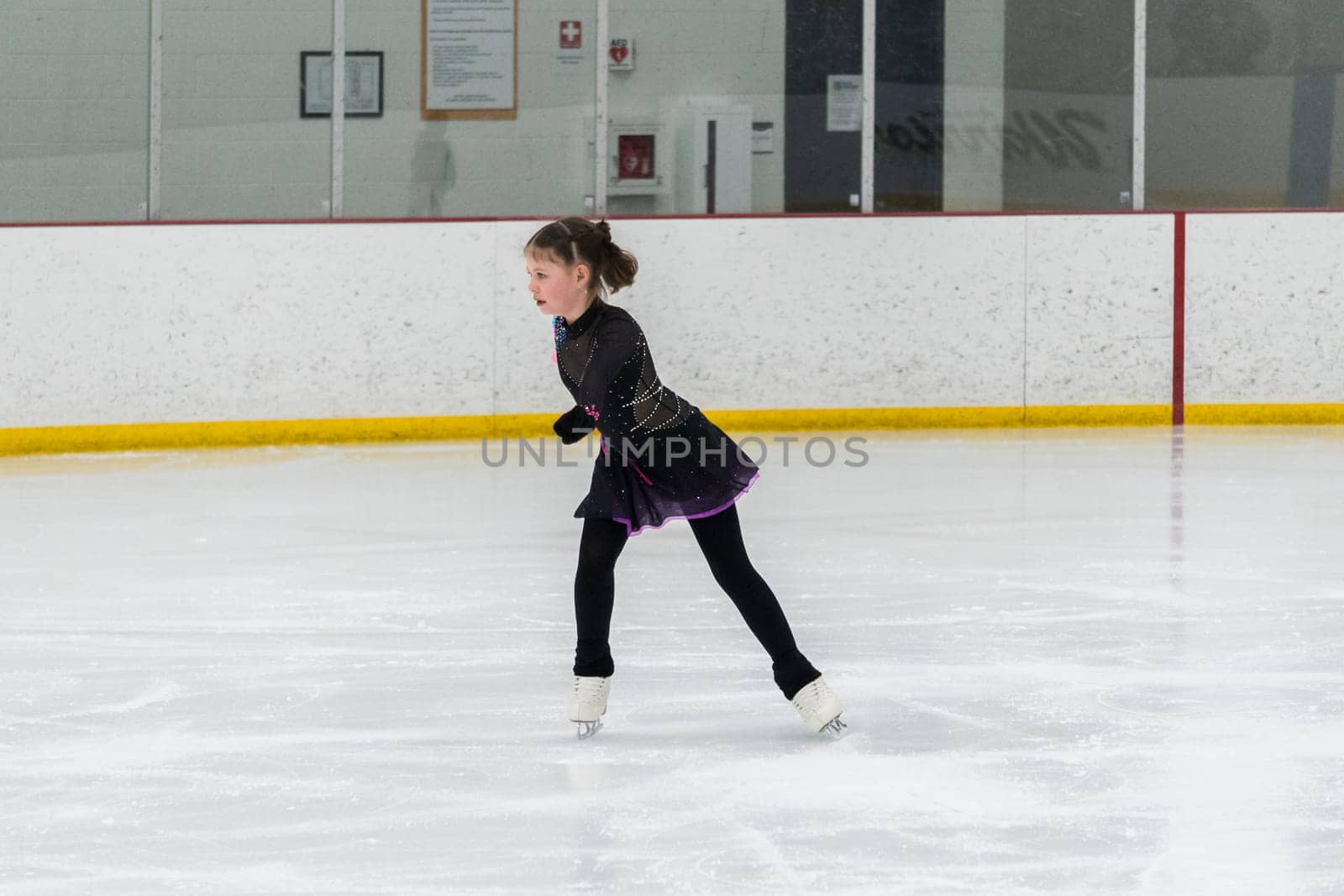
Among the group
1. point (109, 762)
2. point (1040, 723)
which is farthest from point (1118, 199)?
point (109, 762)

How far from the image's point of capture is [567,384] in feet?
11.6

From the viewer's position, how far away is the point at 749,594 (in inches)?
138

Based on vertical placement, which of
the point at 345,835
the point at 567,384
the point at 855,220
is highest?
the point at 855,220

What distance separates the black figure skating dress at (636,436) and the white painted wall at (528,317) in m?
4.99

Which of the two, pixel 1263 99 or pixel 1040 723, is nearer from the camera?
pixel 1040 723

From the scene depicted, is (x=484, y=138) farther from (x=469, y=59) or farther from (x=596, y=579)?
(x=596, y=579)

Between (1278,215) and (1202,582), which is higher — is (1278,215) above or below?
above

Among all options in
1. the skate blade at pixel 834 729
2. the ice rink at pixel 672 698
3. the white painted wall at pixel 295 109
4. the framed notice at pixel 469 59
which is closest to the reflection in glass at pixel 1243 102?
the white painted wall at pixel 295 109

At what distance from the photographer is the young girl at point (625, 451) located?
3.39 m

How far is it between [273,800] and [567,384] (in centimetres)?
87

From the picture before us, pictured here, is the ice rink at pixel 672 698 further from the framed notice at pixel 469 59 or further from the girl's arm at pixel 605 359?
the framed notice at pixel 469 59

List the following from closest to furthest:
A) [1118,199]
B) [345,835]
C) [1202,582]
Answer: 1. [345,835]
2. [1202,582]
3. [1118,199]

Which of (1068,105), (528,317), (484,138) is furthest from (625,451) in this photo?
(1068,105)

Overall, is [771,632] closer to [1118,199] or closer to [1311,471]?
[1311,471]
